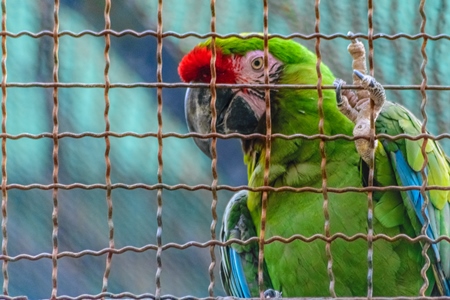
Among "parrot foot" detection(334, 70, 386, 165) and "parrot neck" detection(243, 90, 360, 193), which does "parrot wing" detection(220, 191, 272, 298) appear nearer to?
"parrot neck" detection(243, 90, 360, 193)

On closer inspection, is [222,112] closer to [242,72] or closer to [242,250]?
[242,72]

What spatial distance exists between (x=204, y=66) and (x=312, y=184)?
1.54 ft

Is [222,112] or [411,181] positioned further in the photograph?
[222,112]

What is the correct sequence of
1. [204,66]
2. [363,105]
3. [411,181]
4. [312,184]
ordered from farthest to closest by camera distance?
[204,66], [312,184], [411,181], [363,105]

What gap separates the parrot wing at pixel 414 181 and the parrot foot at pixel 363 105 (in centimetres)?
14

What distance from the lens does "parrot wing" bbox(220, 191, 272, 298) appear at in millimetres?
2025

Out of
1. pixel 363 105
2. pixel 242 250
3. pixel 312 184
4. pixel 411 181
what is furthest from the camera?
pixel 242 250

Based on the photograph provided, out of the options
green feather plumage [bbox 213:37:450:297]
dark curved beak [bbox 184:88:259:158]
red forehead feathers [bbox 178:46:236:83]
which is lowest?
green feather plumage [bbox 213:37:450:297]

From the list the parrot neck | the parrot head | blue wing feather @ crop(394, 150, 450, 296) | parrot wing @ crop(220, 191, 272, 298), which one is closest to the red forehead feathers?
the parrot head

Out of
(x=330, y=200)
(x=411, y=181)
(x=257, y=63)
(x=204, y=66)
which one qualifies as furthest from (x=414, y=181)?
(x=204, y=66)

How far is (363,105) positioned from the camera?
1516mm

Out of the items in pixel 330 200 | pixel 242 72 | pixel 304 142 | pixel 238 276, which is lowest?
pixel 238 276

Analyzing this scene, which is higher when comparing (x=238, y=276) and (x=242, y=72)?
(x=242, y=72)

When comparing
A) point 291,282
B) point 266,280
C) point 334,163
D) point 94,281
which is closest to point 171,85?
point 334,163
